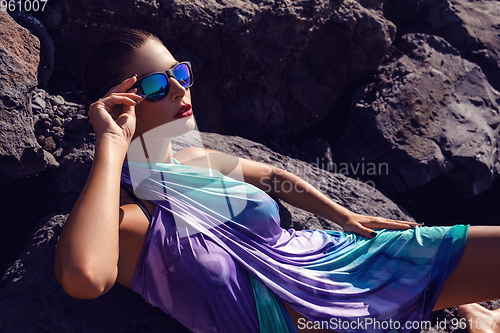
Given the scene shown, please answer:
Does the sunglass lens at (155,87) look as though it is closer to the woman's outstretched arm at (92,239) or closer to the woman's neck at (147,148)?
the woman's neck at (147,148)

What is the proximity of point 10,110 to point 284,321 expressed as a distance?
61.1 inches

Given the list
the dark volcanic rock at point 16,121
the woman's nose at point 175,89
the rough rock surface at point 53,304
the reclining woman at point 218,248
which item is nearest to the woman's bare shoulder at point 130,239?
the reclining woman at point 218,248

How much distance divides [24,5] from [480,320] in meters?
3.12

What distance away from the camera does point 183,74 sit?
66.4 inches

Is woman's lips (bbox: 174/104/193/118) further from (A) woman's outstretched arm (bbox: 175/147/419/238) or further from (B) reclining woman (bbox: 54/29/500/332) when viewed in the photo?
(A) woman's outstretched arm (bbox: 175/147/419/238)

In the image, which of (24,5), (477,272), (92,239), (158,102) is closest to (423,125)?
(477,272)

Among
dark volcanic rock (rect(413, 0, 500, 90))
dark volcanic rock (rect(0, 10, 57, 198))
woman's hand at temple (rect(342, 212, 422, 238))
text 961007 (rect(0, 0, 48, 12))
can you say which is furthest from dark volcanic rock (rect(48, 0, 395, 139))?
woman's hand at temple (rect(342, 212, 422, 238))

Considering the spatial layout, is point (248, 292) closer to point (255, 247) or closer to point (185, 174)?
point (255, 247)

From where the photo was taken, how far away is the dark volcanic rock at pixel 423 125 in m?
3.23

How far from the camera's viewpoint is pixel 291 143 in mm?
3482

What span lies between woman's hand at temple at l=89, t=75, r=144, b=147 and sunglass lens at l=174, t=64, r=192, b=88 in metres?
0.19

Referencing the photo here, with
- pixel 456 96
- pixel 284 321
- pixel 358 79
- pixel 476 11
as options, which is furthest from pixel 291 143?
pixel 476 11

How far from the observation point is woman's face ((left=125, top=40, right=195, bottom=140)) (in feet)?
5.33

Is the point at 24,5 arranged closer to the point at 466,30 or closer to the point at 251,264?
the point at 251,264
